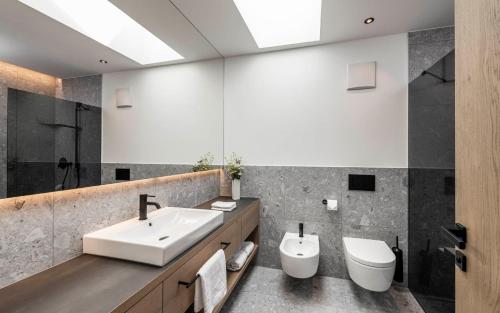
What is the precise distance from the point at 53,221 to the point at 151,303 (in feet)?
2.03

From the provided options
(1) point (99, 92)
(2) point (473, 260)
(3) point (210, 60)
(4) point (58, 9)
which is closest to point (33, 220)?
(1) point (99, 92)

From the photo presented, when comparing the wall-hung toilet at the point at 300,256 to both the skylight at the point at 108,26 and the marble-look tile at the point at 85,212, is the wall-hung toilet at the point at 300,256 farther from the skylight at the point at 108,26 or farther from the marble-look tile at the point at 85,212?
the skylight at the point at 108,26

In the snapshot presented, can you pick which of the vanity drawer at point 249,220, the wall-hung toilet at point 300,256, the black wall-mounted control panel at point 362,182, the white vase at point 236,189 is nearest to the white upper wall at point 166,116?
the white vase at point 236,189

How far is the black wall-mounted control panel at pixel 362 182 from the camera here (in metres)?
2.24

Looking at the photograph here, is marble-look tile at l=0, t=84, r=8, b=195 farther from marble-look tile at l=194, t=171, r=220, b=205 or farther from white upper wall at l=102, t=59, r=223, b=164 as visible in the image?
marble-look tile at l=194, t=171, r=220, b=205

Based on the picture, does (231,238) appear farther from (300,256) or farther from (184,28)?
(184,28)

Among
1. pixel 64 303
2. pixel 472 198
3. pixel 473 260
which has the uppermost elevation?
pixel 472 198

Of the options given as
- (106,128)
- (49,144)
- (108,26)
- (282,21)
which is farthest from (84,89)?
(282,21)

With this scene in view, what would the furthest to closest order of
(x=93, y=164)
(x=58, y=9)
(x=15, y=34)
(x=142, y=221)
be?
(x=142, y=221), (x=93, y=164), (x=58, y=9), (x=15, y=34)

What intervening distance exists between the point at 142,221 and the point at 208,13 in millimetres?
1770

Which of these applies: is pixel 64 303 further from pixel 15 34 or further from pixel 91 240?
pixel 15 34

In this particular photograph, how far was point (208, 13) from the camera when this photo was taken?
191 centimetres

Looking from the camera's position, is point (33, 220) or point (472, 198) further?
point (33, 220)

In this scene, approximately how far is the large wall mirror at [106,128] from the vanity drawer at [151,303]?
2.19ft
